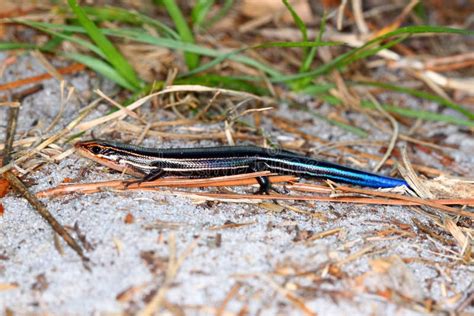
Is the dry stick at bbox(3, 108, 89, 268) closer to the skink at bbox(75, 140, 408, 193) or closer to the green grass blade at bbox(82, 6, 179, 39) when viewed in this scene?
the skink at bbox(75, 140, 408, 193)

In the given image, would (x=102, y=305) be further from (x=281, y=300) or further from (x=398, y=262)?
(x=398, y=262)

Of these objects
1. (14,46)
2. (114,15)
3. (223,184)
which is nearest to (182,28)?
(114,15)

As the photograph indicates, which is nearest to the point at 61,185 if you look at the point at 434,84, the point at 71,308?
the point at 71,308

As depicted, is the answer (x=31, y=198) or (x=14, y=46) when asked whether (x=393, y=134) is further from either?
(x=14, y=46)

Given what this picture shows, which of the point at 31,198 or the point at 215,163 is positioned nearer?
the point at 31,198

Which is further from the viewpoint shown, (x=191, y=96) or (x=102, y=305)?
(x=191, y=96)

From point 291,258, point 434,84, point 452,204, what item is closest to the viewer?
point 291,258

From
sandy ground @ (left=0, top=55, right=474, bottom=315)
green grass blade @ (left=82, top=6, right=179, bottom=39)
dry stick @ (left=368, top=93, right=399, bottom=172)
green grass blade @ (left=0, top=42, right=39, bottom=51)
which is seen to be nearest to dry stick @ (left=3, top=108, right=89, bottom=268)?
sandy ground @ (left=0, top=55, right=474, bottom=315)

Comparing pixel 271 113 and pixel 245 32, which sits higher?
pixel 245 32
